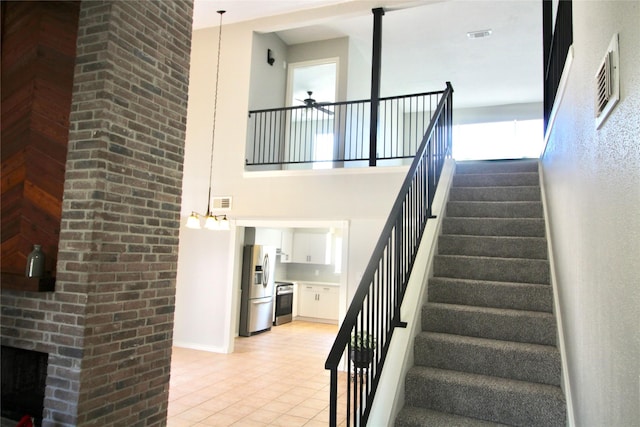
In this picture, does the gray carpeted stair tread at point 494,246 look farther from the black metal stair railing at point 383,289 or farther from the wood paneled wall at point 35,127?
the wood paneled wall at point 35,127

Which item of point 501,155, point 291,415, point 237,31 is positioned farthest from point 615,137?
point 501,155

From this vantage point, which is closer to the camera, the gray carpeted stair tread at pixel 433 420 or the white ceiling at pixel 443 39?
the gray carpeted stair tread at pixel 433 420

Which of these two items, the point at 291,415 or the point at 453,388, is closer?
the point at 453,388

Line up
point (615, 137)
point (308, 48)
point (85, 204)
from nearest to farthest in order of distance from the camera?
point (615, 137) → point (85, 204) → point (308, 48)

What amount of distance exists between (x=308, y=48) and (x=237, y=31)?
1.45m

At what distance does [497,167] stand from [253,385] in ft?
12.5

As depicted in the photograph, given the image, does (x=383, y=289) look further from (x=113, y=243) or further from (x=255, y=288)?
(x=255, y=288)

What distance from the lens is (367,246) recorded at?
576 cm

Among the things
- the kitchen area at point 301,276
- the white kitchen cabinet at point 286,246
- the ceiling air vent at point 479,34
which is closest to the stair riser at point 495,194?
the ceiling air vent at point 479,34

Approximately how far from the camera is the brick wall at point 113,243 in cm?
251

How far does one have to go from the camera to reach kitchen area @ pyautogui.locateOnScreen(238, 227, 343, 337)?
28.8 ft

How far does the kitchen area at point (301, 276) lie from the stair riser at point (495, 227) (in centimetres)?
483

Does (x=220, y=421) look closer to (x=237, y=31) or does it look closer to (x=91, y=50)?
(x=91, y=50)

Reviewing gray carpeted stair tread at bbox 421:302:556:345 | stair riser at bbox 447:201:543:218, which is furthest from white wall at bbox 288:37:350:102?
gray carpeted stair tread at bbox 421:302:556:345
